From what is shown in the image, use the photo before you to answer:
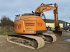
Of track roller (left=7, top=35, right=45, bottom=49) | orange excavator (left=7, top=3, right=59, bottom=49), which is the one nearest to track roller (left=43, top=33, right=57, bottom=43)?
orange excavator (left=7, top=3, right=59, bottom=49)

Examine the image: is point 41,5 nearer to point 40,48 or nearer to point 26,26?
point 26,26

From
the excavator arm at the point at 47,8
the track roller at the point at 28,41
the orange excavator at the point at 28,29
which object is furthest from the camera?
the excavator arm at the point at 47,8

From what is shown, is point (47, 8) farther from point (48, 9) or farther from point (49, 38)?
point (49, 38)

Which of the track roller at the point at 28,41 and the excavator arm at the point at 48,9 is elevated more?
the excavator arm at the point at 48,9

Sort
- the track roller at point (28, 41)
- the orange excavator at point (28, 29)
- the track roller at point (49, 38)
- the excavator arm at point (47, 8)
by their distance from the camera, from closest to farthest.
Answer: the track roller at point (28, 41), the orange excavator at point (28, 29), the track roller at point (49, 38), the excavator arm at point (47, 8)

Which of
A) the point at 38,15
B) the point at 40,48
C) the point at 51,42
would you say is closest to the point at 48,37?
the point at 51,42

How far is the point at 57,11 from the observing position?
3231 centimetres

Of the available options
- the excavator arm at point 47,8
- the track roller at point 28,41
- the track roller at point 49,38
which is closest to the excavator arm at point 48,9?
the excavator arm at point 47,8

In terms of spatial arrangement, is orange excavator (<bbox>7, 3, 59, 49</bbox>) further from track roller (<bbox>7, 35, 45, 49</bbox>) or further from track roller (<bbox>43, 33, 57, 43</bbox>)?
track roller (<bbox>43, 33, 57, 43</bbox>)

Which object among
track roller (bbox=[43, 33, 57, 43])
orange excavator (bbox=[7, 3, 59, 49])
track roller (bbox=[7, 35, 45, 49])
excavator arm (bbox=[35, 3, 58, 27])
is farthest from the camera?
excavator arm (bbox=[35, 3, 58, 27])

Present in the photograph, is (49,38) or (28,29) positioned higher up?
(28,29)

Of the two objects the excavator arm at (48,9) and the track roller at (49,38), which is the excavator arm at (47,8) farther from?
the track roller at (49,38)

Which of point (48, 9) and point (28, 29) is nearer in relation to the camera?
point (28, 29)

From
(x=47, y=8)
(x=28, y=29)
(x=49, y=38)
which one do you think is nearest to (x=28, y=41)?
(x=28, y=29)
